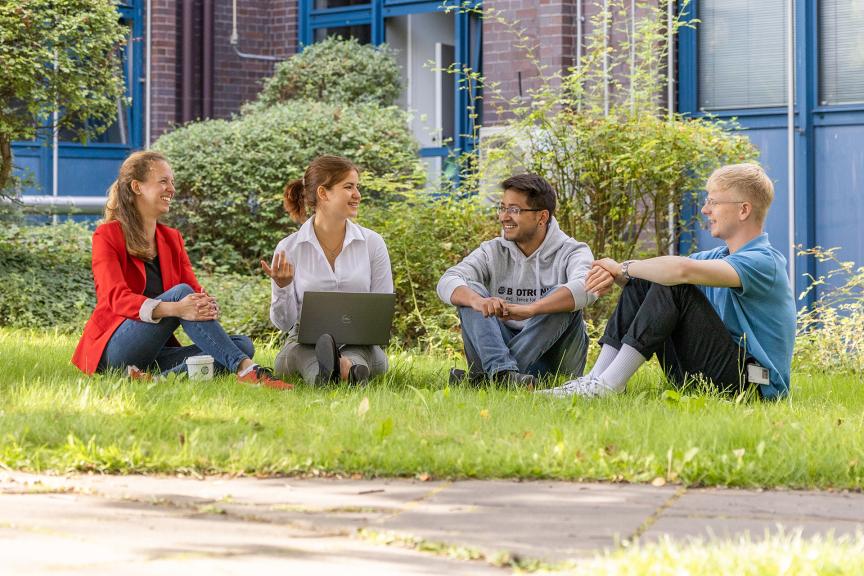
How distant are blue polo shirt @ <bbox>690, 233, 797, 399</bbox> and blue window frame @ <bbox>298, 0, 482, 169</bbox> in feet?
24.6

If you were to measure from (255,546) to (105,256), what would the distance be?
3460mm

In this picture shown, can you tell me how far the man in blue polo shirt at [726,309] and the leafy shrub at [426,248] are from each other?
3.21 meters

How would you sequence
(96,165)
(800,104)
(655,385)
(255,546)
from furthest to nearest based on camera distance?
(96,165) → (800,104) → (655,385) → (255,546)

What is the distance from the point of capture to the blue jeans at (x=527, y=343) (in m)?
6.56

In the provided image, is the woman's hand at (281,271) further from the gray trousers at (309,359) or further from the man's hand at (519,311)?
the man's hand at (519,311)

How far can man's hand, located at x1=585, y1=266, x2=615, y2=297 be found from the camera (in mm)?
6160

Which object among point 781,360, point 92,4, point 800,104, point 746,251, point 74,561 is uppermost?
point 92,4

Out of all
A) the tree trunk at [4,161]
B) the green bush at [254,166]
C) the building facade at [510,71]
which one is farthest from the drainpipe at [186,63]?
the tree trunk at [4,161]

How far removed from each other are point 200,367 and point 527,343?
1609 mm

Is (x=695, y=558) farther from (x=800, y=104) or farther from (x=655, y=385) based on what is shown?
(x=800, y=104)

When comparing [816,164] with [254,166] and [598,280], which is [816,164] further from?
[598,280]

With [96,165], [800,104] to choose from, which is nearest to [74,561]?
[800,104]

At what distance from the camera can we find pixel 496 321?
665cm

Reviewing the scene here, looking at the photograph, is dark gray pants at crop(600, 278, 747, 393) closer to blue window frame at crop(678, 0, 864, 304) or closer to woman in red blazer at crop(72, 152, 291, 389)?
woman in red blazer at crop(72, 152, 291, 389)
